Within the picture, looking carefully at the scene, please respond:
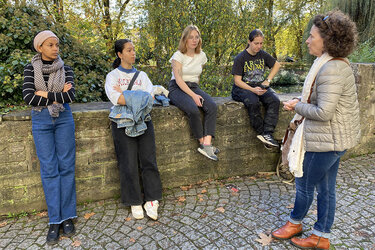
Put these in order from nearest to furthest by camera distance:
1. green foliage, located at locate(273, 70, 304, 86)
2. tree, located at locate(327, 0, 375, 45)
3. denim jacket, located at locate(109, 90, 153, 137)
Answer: denim jacket, located at locate(109, 90, 153, 137) → tree, located at locate(327, 0, 375, 45) → green foliage, located at locate(273, 70, 304, 86)

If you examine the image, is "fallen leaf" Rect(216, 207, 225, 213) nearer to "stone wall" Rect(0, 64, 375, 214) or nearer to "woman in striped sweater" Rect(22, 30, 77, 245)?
"stone wall" Rect(0, 64, 375, 214)

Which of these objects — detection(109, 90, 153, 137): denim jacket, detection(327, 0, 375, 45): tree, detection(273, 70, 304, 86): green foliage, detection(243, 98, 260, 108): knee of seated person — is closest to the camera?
detection(109, 90, 153, 137): denim jacket

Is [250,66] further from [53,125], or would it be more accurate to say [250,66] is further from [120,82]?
[53,125]

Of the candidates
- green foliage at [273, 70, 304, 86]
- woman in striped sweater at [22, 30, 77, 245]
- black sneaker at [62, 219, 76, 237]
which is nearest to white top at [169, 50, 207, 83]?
woman in striped sweater at [22, 30, 77, 245]

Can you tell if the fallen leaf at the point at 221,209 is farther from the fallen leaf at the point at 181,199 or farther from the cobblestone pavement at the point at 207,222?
the fallen leaf at the point at 181,199

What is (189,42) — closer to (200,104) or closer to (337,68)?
(200,104)

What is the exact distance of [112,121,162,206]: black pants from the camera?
11.3ft

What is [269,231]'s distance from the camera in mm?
3217

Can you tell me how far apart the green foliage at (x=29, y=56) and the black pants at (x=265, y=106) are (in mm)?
2505

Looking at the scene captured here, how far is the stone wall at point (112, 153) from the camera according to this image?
338cm

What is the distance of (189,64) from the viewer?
398 centimetres

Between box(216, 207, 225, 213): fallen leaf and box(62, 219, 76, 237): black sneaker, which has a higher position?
box(62, 219, 76, 237): black sneaker

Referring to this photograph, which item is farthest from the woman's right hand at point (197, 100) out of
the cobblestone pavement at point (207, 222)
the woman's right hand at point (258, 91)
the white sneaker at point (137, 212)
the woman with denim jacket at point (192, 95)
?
the white sneaker at point (137, 212)

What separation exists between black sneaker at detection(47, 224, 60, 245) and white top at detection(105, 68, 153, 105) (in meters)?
1.46
